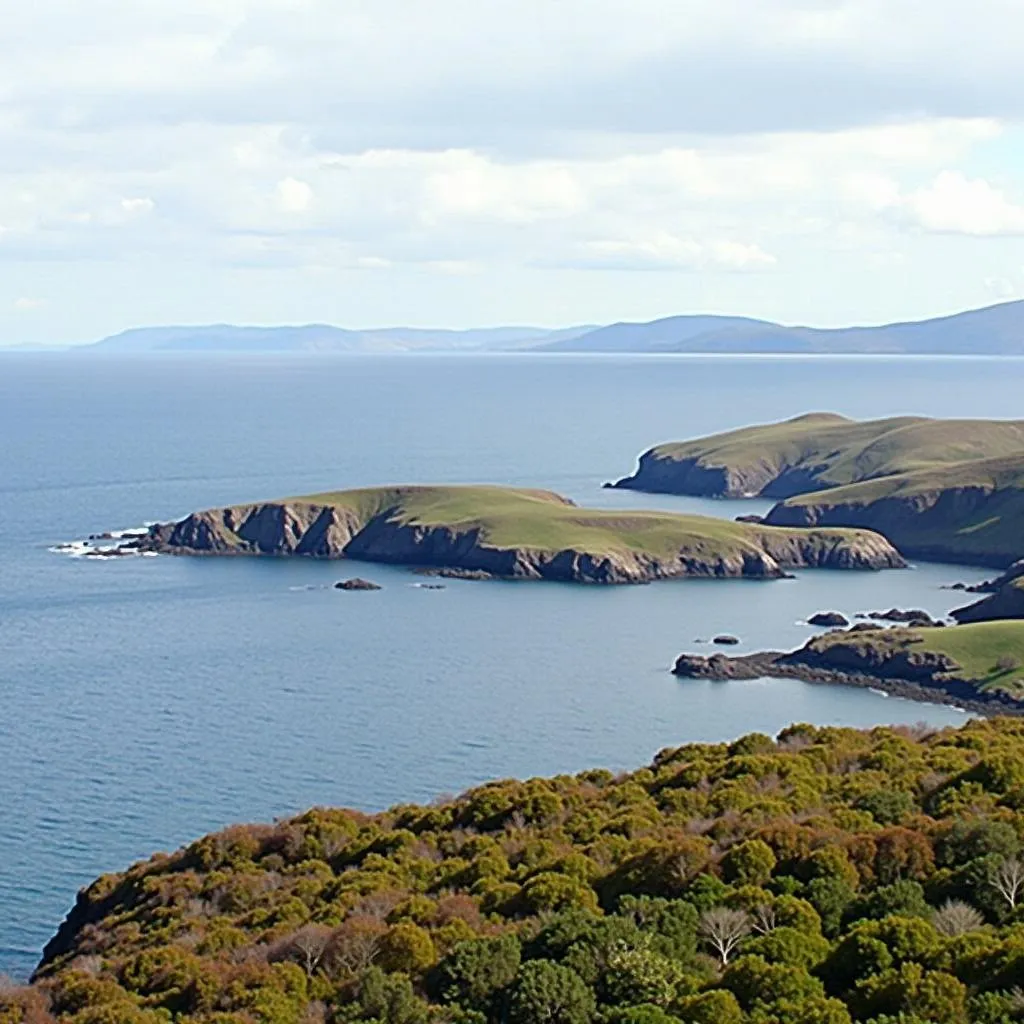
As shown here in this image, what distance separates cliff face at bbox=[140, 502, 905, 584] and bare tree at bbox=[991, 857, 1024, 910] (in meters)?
111

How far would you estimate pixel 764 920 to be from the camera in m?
35.7

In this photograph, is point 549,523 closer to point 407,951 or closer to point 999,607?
point 999,607

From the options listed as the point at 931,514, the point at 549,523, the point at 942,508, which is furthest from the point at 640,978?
the point at 942,508

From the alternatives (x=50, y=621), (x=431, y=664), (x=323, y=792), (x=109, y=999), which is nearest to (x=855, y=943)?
(x=109, y=999)

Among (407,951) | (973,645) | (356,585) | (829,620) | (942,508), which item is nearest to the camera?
(407,951)

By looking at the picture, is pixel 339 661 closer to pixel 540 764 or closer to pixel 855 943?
pixel 540 764

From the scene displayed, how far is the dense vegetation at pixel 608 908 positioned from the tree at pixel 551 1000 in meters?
0.04

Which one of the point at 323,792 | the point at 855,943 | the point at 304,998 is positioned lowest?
the point at 323,792

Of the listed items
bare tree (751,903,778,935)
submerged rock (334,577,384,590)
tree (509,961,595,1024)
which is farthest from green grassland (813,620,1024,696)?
tree (509,961,595,1024)

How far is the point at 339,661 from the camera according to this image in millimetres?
109750

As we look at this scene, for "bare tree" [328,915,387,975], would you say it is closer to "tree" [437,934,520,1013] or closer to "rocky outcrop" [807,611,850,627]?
"tree" [437,934,520,1013]

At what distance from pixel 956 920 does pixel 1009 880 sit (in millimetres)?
2506

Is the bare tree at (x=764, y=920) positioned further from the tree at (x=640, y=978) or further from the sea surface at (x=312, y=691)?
the sea surface at (x=312, y=691)

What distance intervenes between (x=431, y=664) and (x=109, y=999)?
2816 inches
